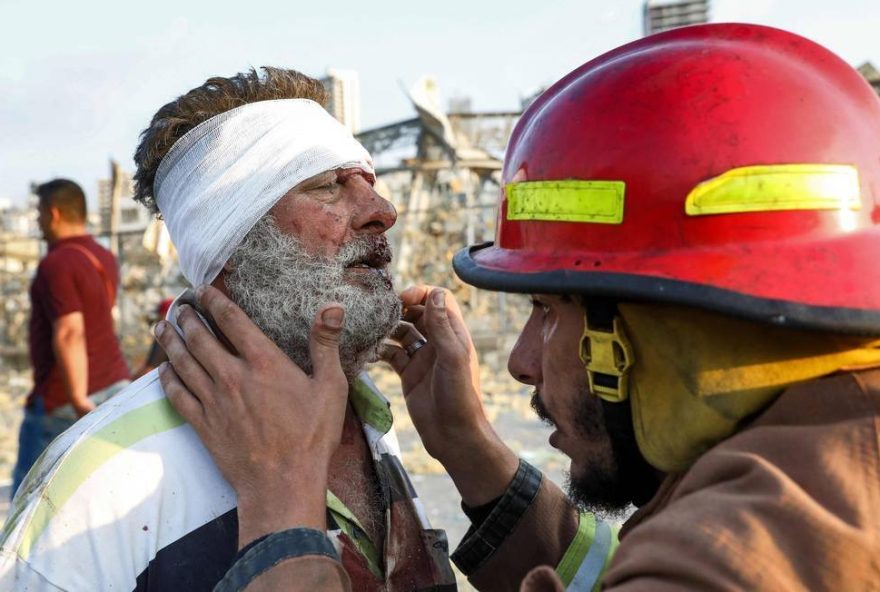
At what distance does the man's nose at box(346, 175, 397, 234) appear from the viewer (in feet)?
8.75

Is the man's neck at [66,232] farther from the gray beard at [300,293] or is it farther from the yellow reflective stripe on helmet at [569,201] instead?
the yellow reflective stripe on helmet at [569,201]

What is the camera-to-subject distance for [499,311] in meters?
17.1

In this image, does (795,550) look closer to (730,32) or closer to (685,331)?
(685,331)

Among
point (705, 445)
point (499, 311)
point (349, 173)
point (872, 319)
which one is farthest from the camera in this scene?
point (499, 311)

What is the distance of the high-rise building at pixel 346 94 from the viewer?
26141 mm

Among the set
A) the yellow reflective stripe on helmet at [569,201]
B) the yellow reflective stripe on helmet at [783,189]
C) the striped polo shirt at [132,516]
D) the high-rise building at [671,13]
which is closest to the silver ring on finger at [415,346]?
the striped polo shirt at [132,516]

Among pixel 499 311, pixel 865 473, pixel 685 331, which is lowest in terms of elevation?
pixel 499 311

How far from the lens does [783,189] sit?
1525 mm

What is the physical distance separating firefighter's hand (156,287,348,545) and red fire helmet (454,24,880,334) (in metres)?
0.50

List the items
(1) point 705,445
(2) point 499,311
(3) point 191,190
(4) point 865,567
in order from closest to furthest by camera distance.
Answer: (4) point 865,567
(1) point 705,445
(3) point 191,190
(2) point 499,311

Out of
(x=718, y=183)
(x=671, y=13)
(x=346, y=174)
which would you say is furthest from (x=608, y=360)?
(x=671, y=13)

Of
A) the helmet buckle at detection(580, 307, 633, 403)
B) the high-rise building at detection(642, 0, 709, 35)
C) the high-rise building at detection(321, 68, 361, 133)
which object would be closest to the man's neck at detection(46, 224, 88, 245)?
the helmet buckle at detection(580, 307, 633, 403)

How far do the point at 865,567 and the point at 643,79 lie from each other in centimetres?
98

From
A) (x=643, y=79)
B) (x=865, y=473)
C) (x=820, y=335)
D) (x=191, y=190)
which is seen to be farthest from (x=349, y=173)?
(x=865, y=473)
